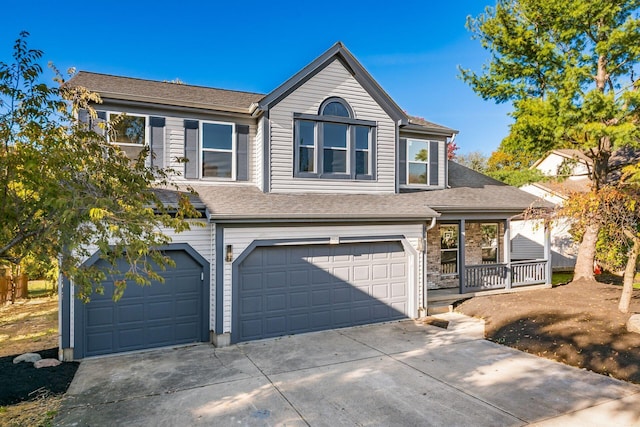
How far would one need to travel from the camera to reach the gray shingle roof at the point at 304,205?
29.7 feet

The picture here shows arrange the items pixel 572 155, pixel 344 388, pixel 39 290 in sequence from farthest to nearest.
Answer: pixel 572 155 < pixel 39 290 < pixel 344 388

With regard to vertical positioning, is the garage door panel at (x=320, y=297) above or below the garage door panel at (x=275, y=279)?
below

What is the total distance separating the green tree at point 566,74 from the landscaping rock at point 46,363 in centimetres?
1432

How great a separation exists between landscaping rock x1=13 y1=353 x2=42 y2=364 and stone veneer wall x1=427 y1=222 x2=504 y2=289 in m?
11.6

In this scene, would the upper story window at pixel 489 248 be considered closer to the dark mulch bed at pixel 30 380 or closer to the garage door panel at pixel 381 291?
the garage door panel at pixel 381 291

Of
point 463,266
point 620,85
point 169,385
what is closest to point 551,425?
point 169,385

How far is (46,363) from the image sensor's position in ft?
24.7

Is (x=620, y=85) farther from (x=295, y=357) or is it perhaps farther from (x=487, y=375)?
(x=295, y=357)

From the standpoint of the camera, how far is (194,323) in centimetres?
902

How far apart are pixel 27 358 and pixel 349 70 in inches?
432

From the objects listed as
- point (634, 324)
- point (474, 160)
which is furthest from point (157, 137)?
point (474, 160)

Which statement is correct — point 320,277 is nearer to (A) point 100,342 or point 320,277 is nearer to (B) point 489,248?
(A) point 100,342

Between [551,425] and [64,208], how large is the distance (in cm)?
677

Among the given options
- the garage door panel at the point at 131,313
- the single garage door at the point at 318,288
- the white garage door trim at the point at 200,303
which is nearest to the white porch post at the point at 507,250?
the single garage door at the point at 318,288
